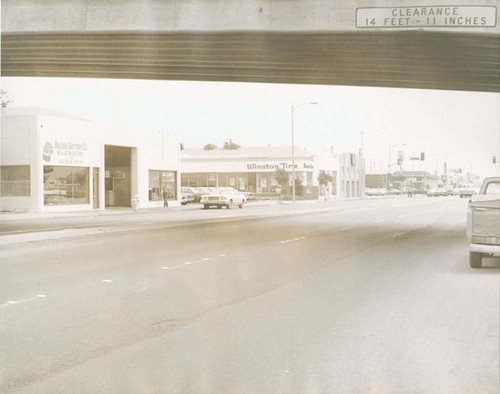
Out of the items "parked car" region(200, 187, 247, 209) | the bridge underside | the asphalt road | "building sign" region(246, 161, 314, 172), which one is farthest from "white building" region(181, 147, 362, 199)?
the bridge underside

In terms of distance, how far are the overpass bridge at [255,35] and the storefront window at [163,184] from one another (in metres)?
13.3

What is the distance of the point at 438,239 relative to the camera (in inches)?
727

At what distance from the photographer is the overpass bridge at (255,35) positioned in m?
14.7

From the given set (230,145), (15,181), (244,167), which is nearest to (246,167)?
(244,167)

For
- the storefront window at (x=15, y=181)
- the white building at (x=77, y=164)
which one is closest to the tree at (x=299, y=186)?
the white building at (x=77, y=164)

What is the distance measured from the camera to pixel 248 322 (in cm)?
692

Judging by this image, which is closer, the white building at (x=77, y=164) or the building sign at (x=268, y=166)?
the building sign at (x=268, y=166)

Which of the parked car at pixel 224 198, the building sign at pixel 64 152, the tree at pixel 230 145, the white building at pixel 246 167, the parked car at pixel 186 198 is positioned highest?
the building sign at pixel 64 152

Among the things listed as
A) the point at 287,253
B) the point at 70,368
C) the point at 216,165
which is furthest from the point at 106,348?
the point at 287,253

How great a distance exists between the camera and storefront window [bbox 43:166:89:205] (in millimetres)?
36594

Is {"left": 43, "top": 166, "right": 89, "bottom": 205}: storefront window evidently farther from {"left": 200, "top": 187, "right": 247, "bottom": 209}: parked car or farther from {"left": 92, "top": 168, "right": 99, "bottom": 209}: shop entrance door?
{"left": 200, "top": 187, "right": 247, "bottom": 209}: parked car

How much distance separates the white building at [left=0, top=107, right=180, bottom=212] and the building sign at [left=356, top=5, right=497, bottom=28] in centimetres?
1774

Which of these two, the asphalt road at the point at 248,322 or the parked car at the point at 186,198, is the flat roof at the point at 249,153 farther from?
the parked car at the point at 186,198

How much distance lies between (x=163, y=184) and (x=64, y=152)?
7.73 m
